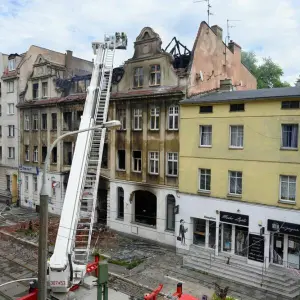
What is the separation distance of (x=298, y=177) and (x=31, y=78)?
29.7m

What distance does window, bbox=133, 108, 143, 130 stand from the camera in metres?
25.9

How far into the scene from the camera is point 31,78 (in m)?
36.0

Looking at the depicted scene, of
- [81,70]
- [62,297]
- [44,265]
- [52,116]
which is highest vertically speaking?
[81,70]

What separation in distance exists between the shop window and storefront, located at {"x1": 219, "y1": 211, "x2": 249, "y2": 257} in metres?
1.48

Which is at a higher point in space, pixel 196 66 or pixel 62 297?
pixel 196 66

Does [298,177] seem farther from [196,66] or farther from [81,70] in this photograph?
[81,70]

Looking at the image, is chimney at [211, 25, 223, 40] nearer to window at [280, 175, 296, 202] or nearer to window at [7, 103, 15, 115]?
window at [280, 175, 296, 202]

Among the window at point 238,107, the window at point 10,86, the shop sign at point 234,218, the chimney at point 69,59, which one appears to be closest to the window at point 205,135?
the window at point 238,107

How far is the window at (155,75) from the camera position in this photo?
82.1ft

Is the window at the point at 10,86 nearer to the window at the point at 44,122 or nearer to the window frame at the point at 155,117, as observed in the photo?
the window at the point at 44,122

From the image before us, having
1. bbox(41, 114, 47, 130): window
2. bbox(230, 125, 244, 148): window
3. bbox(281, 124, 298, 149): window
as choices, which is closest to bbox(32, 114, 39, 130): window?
bbox(41, 114, 47, 130): window

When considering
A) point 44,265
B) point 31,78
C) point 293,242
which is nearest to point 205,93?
point 293,242

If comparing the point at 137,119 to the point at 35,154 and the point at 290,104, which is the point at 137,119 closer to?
the point at 290,104

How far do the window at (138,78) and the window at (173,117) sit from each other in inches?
153
